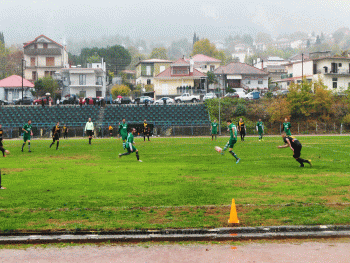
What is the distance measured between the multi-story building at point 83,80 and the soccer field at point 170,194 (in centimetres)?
7059

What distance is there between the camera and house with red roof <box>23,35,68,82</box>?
98.1m

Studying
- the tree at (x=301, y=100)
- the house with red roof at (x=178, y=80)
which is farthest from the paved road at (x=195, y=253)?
the house with red roof at (x=178, y=80)

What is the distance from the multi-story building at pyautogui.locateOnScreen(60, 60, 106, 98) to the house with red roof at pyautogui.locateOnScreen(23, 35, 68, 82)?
9115 millimetres

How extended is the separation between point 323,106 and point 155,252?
5477 cm

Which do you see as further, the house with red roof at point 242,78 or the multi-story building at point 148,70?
the multi-story building at point 148,70

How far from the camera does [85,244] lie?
8031 mm

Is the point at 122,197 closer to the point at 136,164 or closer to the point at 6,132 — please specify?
the point at 136,164

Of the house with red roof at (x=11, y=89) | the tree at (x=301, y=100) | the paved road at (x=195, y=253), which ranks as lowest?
the paved road at (x=195, y=253)

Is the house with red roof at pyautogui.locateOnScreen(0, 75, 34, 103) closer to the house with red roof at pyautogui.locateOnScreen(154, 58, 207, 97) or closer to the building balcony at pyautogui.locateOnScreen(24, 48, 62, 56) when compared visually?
the building balcony at pyautogui.locateOnScreen(24, 48, 62, 56)

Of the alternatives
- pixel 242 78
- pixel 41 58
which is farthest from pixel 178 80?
pixel 41 58

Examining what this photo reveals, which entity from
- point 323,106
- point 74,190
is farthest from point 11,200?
point 323,106

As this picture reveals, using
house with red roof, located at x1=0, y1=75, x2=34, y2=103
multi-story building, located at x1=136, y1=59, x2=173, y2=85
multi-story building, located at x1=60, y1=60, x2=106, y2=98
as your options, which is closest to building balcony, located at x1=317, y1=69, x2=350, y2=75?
multi-story building, located at x1=136, y1=59, x2=173, y2=85

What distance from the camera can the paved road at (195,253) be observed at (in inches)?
282

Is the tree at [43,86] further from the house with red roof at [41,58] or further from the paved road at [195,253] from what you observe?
the paved road at [195,253]
